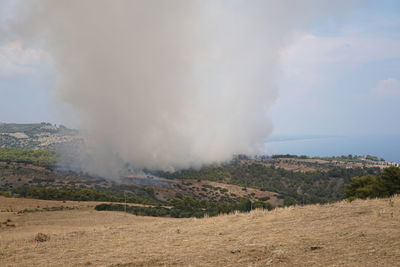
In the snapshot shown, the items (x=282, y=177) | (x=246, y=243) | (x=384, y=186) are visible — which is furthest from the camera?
(x=282, y=177)

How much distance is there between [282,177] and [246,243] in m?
93.9

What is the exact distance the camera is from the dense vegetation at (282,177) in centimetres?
8781

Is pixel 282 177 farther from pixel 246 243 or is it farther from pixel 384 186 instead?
pixel 246 243

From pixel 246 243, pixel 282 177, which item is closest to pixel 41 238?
pixel 246 243

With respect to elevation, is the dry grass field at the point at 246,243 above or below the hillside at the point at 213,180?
above

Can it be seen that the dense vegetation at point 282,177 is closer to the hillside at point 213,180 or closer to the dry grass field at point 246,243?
the hillside at point 213,180

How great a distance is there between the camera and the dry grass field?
10.6m

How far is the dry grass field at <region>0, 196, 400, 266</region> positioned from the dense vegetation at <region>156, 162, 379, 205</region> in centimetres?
6014

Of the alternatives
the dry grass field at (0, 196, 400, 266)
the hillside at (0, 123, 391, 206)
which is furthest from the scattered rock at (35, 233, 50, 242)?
the hillside at (0, 123, 391, 206)

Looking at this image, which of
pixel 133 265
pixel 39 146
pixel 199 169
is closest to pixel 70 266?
pixel 133 265

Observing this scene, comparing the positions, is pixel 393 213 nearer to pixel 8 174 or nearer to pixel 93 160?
pixel 8 174

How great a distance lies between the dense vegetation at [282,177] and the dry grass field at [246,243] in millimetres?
60137

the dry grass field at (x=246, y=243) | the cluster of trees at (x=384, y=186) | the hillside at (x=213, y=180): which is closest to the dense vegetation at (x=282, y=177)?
the hillside at (x=213, y=180)

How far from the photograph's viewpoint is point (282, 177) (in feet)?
342
